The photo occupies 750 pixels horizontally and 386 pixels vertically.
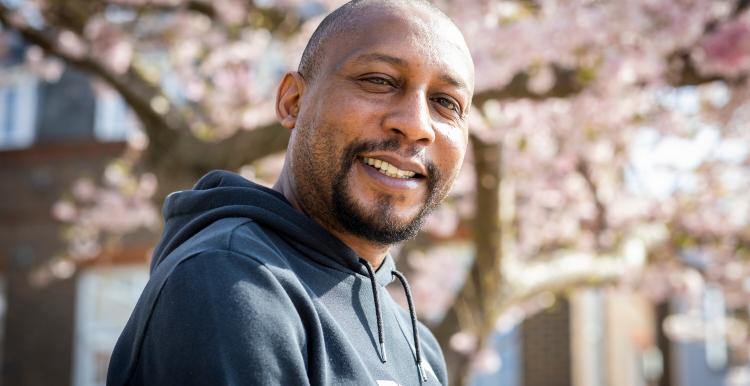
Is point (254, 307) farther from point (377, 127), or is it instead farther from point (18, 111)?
point (18, 111)

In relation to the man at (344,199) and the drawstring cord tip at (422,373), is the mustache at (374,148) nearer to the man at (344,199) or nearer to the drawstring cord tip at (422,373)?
the man at (344,199)

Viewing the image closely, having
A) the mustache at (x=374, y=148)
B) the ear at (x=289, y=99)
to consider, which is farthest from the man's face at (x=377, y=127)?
the ear at (x=289, y=99)

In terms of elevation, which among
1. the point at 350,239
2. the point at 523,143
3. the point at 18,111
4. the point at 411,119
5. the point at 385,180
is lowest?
the point at 350,239

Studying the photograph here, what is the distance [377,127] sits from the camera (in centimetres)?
172

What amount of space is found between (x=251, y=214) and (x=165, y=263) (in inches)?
7.8

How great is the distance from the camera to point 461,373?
607 centimetres

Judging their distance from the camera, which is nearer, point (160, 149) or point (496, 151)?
point (160, 149)

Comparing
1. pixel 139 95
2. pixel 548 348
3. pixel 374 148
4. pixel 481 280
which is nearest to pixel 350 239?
pixel 374 148

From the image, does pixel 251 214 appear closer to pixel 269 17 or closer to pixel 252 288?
pixel 252 288

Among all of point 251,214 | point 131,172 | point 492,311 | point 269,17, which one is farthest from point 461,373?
point 251,214

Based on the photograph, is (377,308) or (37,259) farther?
(37,259)

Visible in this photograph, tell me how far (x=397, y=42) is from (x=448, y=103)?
18 centimetres

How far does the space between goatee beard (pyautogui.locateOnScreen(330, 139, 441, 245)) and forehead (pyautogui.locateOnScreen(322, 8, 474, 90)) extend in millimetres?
162

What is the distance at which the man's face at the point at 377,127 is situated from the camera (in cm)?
171
